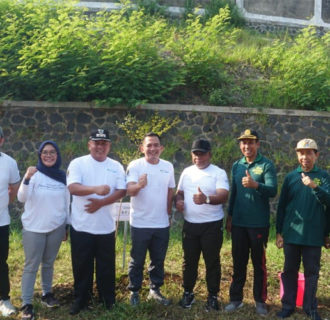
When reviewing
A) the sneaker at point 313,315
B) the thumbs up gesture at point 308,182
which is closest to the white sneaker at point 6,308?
the sneaker at point 313,315

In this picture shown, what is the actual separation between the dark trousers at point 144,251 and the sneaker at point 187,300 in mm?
305

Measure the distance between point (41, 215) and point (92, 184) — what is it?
0.58 m

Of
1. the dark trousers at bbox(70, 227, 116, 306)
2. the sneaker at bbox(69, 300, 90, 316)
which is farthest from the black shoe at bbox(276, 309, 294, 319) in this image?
the sneaker at bbox(69, 300, 90, 316)

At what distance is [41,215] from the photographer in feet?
12.4

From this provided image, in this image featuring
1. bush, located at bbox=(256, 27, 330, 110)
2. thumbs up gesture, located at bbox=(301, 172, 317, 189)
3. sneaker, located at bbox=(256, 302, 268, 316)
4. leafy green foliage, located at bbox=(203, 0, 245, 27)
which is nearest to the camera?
thumbs up gesture, located at bbox=(301, 172, 317, 189)

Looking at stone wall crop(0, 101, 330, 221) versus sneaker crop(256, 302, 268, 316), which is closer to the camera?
sneaker crop(256, 302, 268, 316)

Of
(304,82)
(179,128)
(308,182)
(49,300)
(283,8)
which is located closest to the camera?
(308,182)

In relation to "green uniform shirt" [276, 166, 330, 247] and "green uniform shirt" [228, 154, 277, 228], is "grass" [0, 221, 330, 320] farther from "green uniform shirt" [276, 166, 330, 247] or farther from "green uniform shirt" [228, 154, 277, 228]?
"green uniform shirt" [228, 154, 277, 228]

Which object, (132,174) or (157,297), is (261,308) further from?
(132,174)

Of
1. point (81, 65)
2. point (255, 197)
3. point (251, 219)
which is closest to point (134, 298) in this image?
point (251, 219)

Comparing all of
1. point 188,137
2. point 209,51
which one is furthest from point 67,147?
point 209,51

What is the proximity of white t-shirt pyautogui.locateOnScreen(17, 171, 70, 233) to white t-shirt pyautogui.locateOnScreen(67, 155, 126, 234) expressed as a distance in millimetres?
179

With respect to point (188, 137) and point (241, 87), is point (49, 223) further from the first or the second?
point (241, 87)

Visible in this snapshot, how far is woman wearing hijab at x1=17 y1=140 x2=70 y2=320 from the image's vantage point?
3771 millimetres
